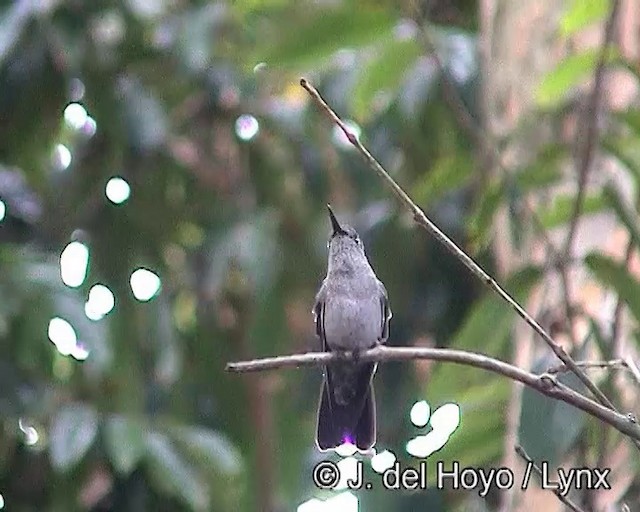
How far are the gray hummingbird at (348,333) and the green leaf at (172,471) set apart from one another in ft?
2.87

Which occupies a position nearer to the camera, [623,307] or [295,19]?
[623,307]

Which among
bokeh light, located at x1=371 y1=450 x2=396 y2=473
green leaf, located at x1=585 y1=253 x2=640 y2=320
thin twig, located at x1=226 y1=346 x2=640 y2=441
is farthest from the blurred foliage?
thin twig, located at x1=226 y1=346 x2=640 y2=441

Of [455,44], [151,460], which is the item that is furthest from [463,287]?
[151,460]

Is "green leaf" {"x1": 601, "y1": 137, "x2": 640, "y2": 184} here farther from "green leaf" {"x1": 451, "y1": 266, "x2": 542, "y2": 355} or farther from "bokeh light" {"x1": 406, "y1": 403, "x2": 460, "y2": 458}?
"bokeh light" {"x1": 406, "y1": 403, "x2": 460, "y2": 458}

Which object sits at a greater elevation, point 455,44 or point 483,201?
point 455,44

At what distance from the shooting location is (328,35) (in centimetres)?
170

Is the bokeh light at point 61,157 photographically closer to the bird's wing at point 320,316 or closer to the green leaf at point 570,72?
the green leaf at point 570,72

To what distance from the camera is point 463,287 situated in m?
2.60

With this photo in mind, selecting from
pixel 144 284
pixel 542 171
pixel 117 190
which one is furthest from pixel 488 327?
pixel 117 190

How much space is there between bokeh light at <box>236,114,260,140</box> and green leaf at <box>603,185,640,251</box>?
104cm

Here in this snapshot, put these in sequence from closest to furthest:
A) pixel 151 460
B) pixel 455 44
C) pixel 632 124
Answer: pixel 632 124 → pixel 151 460 → pixel 455 44

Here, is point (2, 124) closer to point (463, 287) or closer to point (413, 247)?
point (413, 247)

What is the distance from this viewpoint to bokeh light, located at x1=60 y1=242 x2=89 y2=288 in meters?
1.87

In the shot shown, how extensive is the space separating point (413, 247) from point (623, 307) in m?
0.76
